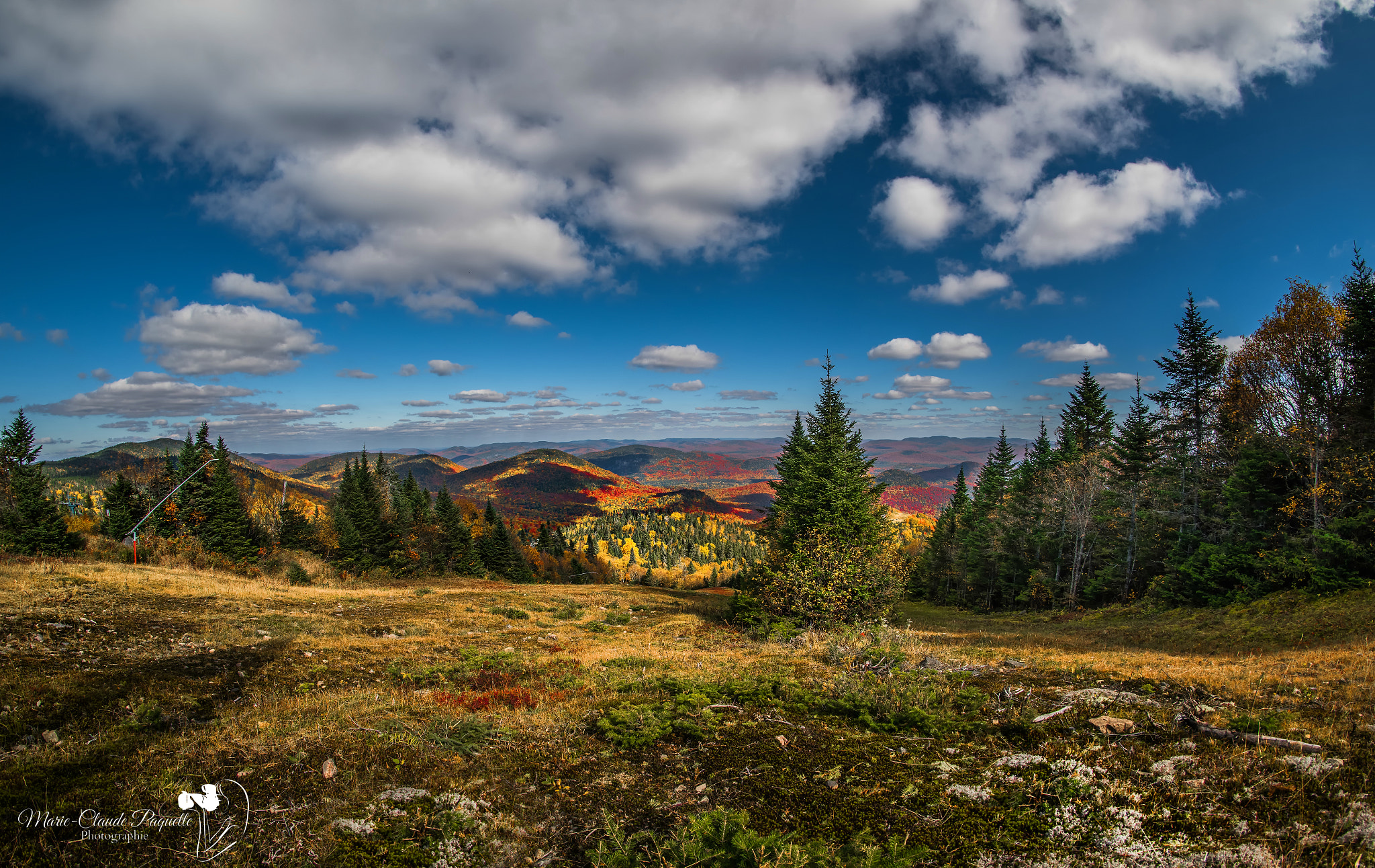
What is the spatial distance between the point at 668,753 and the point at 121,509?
209ft

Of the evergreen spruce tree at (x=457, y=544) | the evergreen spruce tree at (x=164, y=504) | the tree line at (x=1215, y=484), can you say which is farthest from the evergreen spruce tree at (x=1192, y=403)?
the evergreen spruce tree at (x=164, y=504)

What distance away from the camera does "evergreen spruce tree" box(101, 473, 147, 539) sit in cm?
4447

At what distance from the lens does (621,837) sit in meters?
4.35

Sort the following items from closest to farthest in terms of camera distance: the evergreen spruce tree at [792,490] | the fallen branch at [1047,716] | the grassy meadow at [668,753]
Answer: the grassy meadow at [668,753] → the fallen branch at [1047,716] → the evergreen spruce tree at [792,490]

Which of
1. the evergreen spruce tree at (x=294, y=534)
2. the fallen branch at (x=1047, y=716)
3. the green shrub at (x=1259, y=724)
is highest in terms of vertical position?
the green shrub at (x=1259, y=724)

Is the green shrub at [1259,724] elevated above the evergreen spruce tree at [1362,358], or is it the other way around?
the evergreen spruce tree at [1362,358]

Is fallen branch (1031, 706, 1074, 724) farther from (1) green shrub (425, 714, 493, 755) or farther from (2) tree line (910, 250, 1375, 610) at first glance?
(2) tree line (910, 250, 1375, 610)

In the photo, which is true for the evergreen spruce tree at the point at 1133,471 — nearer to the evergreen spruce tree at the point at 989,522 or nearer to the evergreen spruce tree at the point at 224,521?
the evergreen spruce tree at the point at 989,522

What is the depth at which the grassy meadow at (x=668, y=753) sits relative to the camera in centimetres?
398

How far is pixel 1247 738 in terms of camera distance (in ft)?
17.5

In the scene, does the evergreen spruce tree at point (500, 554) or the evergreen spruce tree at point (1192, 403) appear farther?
the evergreen spruce tree at point (500, 554)

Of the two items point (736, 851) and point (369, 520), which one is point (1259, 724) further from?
point (369, 520)
